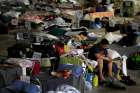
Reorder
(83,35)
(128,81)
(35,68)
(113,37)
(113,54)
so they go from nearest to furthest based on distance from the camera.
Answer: (35,68) → (128,81) → (113,54) → (113,37) → (83,35)

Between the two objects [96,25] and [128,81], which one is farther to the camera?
[96,25]

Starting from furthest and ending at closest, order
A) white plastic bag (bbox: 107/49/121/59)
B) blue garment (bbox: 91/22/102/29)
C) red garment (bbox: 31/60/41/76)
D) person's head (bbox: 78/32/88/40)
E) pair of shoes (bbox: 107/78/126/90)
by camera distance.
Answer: blue garment (bbox: 91/22/102/29), person's head (bbox: 78/32/88/40), white plastic bag (bbox: 107/49/121/59), pair of shoes (bbox: 107/78/126/90), red garment (bbox: 31/60/41/76)

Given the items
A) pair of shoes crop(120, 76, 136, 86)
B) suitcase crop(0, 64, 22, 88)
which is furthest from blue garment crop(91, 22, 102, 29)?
suitcase crop(0, 64, 22, 88)

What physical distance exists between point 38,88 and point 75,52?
2761 millimetres

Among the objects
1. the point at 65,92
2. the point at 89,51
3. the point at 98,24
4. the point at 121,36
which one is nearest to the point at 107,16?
the point at 98,24

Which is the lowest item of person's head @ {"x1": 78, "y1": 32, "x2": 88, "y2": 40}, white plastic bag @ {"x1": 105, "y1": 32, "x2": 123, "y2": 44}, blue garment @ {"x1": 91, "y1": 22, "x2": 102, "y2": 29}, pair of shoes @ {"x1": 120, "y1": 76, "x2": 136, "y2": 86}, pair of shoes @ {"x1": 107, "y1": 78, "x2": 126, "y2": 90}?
pair of shoes @ {"x1": 120, "y1": 76, "x2": 136, "y2": 86}

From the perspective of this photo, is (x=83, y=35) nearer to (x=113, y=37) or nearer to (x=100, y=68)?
(x=113, y=37)

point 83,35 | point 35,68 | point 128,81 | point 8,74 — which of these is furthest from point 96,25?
point 8,74

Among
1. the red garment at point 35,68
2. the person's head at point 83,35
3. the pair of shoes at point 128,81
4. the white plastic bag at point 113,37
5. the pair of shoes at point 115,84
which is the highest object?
the red garment at point 35,68

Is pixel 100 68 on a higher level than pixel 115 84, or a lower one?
higher

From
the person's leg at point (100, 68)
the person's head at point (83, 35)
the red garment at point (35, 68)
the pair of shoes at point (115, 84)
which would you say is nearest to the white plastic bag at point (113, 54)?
the person's leg at point (100, 68)

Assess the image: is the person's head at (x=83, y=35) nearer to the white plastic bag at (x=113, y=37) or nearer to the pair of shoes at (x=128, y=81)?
the white plastic bag at (x=113, y=37)

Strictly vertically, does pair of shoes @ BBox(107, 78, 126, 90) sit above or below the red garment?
below

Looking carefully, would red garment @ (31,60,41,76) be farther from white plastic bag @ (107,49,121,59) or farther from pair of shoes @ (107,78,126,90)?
white plastic bag @ (107,49,121,59)
